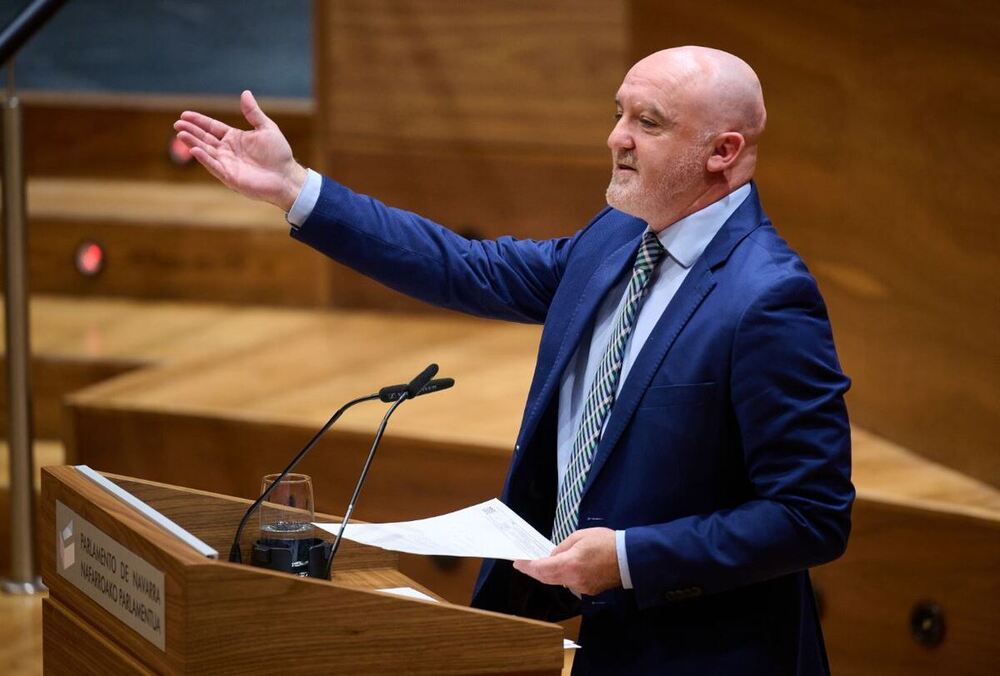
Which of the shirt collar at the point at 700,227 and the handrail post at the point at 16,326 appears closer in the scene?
the shirt collar at the point at 700,227

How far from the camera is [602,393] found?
128 centimetres

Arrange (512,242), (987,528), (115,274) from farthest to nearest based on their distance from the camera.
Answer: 1. (115,274)
2. (987,528)
3. (512,242)

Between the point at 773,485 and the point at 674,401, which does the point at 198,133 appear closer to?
the point at 674,401

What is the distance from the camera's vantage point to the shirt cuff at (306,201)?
1.33 metres

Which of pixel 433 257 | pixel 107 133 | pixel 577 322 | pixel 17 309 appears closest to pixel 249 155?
pixel 433 257

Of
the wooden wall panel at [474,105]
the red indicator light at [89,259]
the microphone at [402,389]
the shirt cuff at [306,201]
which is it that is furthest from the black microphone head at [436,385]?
the red indicator light at [89,259]

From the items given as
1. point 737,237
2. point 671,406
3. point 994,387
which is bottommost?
point 994,387

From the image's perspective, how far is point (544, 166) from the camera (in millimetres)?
2762

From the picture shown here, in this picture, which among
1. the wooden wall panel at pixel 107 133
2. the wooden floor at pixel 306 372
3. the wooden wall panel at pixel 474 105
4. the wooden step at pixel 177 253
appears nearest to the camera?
the wooden floor at pixel 306 372

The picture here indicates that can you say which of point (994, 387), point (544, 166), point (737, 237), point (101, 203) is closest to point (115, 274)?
point (101, 203)

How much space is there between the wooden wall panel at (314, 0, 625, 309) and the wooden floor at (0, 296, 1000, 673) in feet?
0.75

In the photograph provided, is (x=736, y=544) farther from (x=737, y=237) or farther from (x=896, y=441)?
(x=896, y=441)

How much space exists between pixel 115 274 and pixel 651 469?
6.41 ft

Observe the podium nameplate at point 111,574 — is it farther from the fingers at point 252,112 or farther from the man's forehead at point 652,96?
the man's forehead at point 652,96
